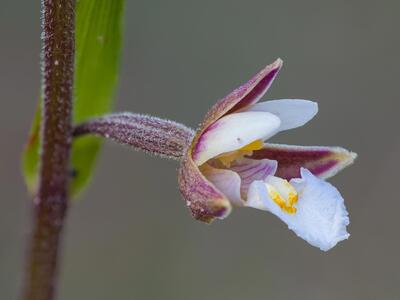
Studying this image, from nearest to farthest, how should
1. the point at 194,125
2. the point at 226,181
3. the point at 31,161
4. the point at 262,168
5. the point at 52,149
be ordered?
1. the point at 226,181
2. the point at 262,168
3. the point at 52,149
4. the point at 31,161
5. the point at 194,125

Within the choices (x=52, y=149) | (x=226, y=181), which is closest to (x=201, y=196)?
(x=226, y=181)

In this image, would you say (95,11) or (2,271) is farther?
(2,271)

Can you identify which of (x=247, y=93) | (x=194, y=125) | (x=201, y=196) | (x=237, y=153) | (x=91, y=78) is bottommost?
(x=201, y=196)

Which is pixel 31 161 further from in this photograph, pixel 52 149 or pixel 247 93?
pixel 247 93

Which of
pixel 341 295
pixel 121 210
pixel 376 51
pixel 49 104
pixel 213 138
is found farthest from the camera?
pixel 376 51

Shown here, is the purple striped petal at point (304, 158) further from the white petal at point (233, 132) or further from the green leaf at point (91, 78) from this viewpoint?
the green leaf at point (91, 78)

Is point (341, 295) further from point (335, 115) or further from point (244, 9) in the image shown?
point (244, 9)

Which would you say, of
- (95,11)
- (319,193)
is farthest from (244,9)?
(319,193)

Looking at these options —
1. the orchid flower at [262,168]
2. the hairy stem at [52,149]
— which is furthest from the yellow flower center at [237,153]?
the hairy stem at [52,149]
